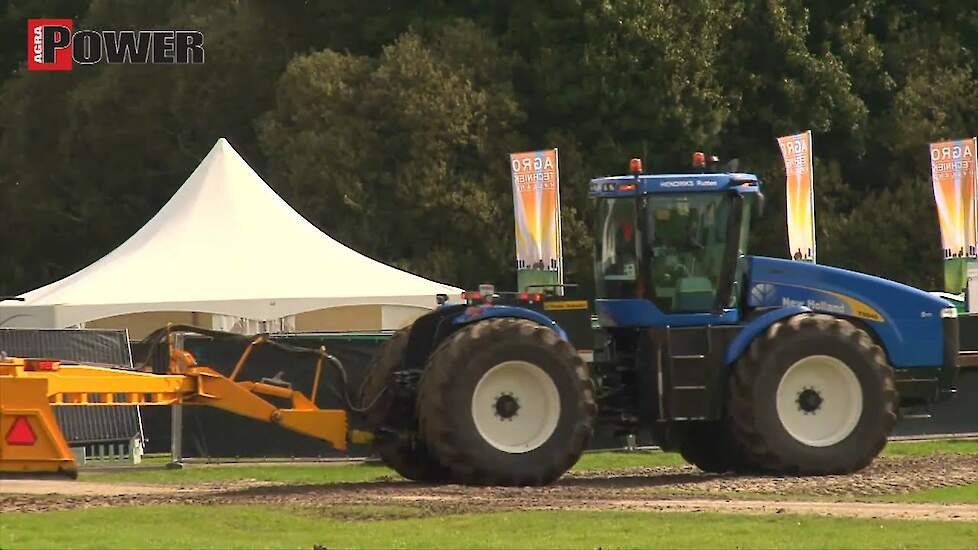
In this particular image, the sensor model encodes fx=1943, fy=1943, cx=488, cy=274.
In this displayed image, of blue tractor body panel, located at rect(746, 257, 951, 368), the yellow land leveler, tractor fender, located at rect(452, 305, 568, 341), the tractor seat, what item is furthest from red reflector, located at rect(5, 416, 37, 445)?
blue tractor body panel, located at rect(746, 257, 951, 368)

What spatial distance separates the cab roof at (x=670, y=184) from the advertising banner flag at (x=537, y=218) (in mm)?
14205

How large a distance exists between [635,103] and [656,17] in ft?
7.28

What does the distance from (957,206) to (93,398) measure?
21536 millimetres

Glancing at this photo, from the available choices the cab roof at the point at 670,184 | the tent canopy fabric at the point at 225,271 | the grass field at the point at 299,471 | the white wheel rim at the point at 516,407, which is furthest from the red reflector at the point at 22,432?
the tent canopy fabric at the point at 225,271

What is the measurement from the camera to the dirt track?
15.9 meters

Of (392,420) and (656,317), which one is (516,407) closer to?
(392,420)

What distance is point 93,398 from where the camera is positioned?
17.5 metres

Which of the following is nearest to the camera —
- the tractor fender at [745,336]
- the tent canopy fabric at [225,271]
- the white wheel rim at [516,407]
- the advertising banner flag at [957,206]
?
the white wheel rim at [516,407]

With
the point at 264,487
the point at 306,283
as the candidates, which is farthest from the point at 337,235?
the point at 264,487

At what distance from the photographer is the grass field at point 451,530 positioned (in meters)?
13.3

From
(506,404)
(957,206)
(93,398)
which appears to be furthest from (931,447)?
(93,398)

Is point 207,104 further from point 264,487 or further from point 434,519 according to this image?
point 434,519

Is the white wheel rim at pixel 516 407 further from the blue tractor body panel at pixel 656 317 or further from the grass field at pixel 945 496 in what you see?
the grass field at pixel 945 496

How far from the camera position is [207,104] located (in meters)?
56.7
